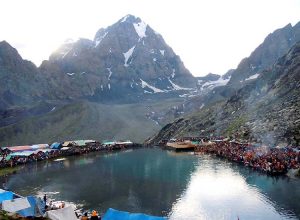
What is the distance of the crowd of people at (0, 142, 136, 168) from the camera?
10562 cm

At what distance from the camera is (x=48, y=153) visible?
401ft

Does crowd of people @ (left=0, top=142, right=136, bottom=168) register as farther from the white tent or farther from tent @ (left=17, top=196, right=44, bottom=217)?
the white tent

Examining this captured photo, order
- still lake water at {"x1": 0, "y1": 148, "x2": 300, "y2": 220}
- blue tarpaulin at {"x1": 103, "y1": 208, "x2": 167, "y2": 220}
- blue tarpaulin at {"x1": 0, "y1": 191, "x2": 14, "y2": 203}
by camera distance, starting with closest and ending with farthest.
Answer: blue tarpaulin at {"x1": 103, "y1": 208, "x2": 167, "y2": 220} → blue tarpaulin at {"x1": 0, "y1": 191, "x2": 14, "y2": 203} → still lake water at {"x1": 0, "y1": 148, "x2": 300, "y2": 220}

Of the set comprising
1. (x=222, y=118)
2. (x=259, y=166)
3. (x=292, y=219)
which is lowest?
(x=292, y=219)

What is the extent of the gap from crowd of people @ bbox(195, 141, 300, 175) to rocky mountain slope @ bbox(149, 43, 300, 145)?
5.62 m

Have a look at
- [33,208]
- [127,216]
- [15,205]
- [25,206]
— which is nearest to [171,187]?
[33,208]

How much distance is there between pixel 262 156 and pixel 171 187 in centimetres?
2410

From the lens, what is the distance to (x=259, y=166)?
74875 millimetres

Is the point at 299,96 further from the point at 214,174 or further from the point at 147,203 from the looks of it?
the point at 147,203

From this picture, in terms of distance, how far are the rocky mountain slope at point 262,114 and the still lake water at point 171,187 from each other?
686 inches

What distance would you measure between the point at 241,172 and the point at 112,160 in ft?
152

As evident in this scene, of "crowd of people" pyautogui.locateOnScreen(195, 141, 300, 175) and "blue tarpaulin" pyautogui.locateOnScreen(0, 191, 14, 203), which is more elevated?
"crowd of people" pyautogui.locateOnScreen(195, 141, 300, 175)

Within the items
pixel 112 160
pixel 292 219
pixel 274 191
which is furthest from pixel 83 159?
pixel 292 219

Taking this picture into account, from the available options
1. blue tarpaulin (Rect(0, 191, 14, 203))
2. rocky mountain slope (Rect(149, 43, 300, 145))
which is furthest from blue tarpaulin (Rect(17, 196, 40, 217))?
rocky mountain slope (Rect(149, 43, 300, 145))
